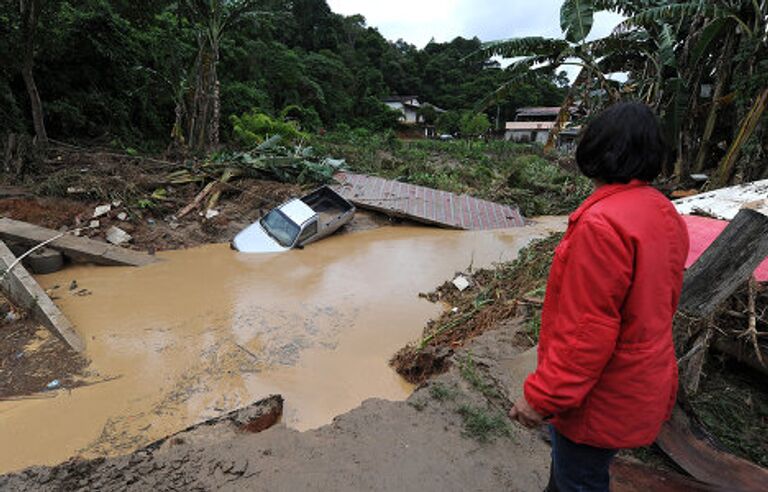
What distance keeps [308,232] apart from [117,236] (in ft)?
11.3

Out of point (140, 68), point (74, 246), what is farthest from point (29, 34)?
point (74, 246)

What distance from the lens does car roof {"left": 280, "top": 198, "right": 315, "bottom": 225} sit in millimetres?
8483

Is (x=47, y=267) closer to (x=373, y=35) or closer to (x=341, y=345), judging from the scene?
(x=341, y=345)

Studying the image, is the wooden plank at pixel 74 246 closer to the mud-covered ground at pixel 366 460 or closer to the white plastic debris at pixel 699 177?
the mud-covered ground at pixel 366 460

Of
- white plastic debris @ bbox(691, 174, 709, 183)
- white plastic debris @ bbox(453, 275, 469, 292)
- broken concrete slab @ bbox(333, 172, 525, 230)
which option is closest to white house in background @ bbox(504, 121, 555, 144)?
broken concrete slab @ bbox(333, 172, 525, 230)

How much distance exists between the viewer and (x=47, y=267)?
688 cm

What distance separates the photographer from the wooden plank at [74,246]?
23.2ft

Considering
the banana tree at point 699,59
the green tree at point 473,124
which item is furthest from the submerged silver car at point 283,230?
the green tree at point 473,124

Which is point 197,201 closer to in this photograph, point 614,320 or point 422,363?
point 422,363

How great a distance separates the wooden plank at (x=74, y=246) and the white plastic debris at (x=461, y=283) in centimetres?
503

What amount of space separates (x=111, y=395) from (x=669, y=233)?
444 cm

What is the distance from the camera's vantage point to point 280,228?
8.55 metres

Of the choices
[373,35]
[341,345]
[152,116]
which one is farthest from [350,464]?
[373,35]

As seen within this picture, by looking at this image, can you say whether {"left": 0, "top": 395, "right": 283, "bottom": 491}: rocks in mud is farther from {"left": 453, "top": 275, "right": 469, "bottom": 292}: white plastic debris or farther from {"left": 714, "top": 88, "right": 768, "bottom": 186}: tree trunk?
{"left": 714, "top": 88, "right": 768, "bottom": 186}: tree trunk
